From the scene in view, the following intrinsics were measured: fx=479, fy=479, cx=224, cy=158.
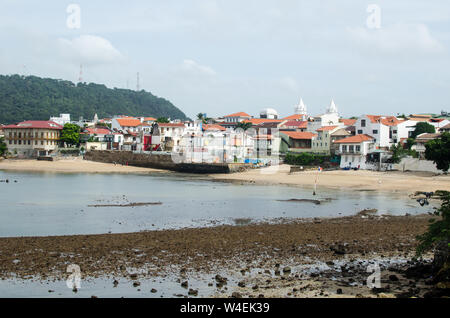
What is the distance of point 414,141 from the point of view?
215 ft

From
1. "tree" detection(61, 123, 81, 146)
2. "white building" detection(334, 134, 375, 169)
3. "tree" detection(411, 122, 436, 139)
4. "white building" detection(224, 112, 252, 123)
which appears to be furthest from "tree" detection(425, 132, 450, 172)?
"white building" detection(224, 112, 252, 123)

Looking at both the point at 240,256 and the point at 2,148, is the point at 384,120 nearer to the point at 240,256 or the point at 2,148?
the point at 240,256

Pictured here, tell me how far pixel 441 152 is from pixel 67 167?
56.2m

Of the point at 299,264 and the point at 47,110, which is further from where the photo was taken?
the point at 47,110

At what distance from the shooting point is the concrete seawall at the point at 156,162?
72812mm

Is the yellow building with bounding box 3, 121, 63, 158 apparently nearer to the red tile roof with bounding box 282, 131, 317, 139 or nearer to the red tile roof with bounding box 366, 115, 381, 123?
the red tile roof with bounding box 282, 131, 317, 139

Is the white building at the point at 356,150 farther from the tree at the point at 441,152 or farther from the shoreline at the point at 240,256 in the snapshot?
the shoreline at the point at 240,256

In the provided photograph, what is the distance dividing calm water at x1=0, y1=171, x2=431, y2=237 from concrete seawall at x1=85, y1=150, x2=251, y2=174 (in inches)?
863

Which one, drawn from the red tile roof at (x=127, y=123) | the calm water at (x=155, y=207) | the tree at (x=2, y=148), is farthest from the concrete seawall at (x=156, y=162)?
the calm water at (x=155, y=207)

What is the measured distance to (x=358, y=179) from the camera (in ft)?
183

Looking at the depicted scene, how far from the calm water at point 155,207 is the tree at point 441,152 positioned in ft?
40.4
